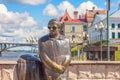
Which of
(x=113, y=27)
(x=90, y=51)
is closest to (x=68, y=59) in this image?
(x=90, y=51)

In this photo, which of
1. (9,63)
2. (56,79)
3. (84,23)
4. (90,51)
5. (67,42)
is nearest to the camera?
(56,79)

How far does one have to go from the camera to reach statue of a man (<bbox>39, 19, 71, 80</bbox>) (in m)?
4.02

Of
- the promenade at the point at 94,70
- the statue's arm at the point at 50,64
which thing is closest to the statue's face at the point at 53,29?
the statue's arm at the point at 50,64

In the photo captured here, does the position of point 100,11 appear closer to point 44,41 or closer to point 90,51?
point 90,51

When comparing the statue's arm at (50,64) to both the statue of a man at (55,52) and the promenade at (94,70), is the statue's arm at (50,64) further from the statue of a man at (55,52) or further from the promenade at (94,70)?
the promenade at (94,70)

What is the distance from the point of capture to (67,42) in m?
4.27

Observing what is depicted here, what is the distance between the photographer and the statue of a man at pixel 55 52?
4.02m

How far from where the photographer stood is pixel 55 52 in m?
4.17

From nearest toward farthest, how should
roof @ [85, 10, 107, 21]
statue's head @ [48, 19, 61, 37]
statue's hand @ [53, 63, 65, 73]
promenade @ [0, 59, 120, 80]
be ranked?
statue's hand @ [53, 63, 65, 73] < statue's head @ [48, 19, 61, 37] < promenade @ [0, 59, 120, 80] < roof @ [85, 10, 107, 21]

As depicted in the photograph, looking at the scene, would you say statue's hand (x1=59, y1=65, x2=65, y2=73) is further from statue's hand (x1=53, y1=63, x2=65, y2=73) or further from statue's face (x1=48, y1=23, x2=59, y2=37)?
statue's face (x1=48, y1=23, x2=59, y2=37)

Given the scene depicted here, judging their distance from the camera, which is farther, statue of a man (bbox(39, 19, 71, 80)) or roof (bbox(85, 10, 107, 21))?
roof (bbox(85, 10, 107, 21))

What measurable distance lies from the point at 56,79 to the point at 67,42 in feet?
1.91

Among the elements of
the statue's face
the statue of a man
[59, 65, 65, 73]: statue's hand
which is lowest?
[59, 65, 65, 73]: statue's hand

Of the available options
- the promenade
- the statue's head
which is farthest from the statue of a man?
the promenade
